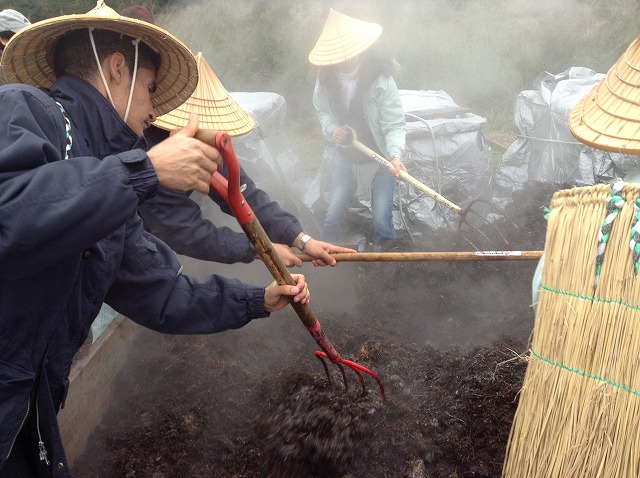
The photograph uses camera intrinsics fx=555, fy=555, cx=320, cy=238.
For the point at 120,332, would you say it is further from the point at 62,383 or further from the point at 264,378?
the point at 62,383

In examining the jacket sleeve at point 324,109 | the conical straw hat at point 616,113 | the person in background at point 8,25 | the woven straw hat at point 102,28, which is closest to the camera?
the conical straw hat at point 616,113

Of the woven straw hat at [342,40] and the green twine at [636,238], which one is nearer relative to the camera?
the green twine at [636,238]

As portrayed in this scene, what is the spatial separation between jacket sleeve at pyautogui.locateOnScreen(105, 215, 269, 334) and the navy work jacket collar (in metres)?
0.35

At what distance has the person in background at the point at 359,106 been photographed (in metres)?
4.92

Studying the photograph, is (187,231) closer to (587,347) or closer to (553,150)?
(587,347)

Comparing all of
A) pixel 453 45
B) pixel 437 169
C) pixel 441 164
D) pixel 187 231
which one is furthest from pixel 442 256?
pixel 453 45

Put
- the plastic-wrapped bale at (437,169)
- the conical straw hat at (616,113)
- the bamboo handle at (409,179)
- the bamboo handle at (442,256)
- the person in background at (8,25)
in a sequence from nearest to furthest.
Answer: the conical straw hat at (616,113)
the bamboo handle at (442,256)
the person in background at (8,25)
the bamboo handle at (409,179)
the plastic-wrapped bale at (437,169)

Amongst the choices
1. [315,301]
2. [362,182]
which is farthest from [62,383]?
[362,182]

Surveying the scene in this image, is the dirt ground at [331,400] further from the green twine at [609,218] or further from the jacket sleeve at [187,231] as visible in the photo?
the green twine at [609,218]

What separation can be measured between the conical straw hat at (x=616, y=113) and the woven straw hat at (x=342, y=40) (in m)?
3.31

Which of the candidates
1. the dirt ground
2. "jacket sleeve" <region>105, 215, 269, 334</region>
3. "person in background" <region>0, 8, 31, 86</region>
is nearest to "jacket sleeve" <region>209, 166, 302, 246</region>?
the dirt ground

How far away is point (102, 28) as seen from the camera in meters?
1.94

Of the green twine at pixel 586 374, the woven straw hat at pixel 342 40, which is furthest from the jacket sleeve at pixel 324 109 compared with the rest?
the green twine at pixel 586 374

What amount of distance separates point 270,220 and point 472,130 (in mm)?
3751
